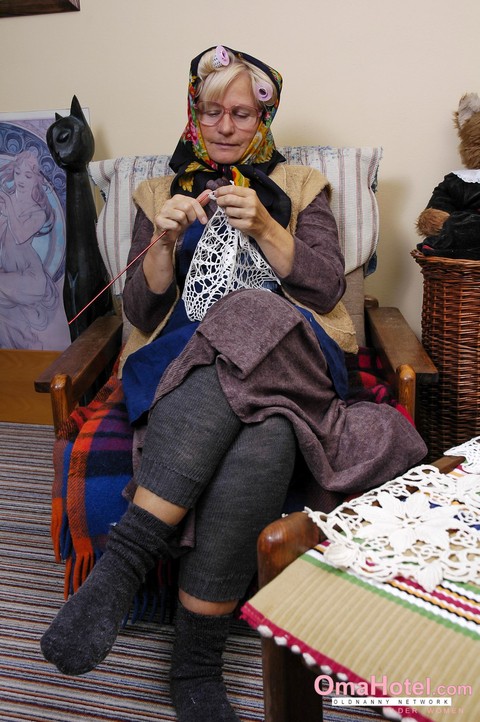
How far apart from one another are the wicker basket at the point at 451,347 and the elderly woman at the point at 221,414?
0.86 feet

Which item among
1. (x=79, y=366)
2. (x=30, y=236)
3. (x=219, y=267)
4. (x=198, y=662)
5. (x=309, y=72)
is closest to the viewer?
(x=198, y=662)

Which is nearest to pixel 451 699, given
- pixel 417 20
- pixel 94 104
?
pixel 417 20

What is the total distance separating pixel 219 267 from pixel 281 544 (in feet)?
2.29

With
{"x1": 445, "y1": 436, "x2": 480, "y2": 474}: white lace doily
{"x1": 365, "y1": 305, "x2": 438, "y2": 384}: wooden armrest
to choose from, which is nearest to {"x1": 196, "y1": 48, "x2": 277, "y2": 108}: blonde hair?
{"x1": 365, "y1": 305, "x2": 438, "y2": 384}: wooden armrest

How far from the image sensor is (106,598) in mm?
997

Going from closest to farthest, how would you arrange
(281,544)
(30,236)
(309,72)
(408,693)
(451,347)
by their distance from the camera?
(408,693) < (281,544) < (451,347) < (309,72) < (30,236)

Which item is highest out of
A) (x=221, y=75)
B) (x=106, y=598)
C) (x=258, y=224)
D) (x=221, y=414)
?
(x=221, y=75)

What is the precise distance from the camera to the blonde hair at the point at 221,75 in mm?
1433

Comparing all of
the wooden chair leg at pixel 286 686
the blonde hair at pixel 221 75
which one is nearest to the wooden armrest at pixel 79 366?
the blonde hair at pixel 221 75

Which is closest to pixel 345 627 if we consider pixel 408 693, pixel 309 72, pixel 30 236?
pixel 408 693

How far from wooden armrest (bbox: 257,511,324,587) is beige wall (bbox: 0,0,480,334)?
132 centimetres

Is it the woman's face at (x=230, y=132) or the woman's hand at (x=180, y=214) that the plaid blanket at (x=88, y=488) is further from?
the woman's face at (x=230, y=132)

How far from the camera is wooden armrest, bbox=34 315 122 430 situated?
4.49ft

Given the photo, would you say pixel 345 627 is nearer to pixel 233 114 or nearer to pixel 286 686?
pixel 286 686
